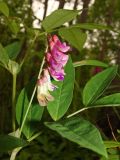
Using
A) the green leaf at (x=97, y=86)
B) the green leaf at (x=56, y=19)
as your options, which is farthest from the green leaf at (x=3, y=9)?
the green leaf at (x=97, y=86)

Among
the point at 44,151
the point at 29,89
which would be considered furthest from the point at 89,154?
the point at 29,89

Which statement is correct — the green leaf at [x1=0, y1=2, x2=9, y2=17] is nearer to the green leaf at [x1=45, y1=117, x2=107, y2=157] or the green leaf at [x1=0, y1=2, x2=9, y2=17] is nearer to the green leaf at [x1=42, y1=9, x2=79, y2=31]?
the green leaf at [x1=42, y1=9, x2=79, y2=31]

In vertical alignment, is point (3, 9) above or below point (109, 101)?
above

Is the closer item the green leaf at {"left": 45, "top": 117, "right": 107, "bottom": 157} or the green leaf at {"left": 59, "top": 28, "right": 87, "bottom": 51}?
the green leaf at {"left": 45, "top": 117, "right": 107, "bottom": 157}

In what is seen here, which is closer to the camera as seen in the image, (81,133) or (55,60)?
(81,133)

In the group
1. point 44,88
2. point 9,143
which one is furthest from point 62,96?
point 9,143

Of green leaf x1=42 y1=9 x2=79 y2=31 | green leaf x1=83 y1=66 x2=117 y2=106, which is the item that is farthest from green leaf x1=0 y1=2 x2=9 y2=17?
green leaf x1=83 y1=66 x2=117 y2=106

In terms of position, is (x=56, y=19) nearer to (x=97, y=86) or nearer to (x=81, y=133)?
(x=97, y=86)
